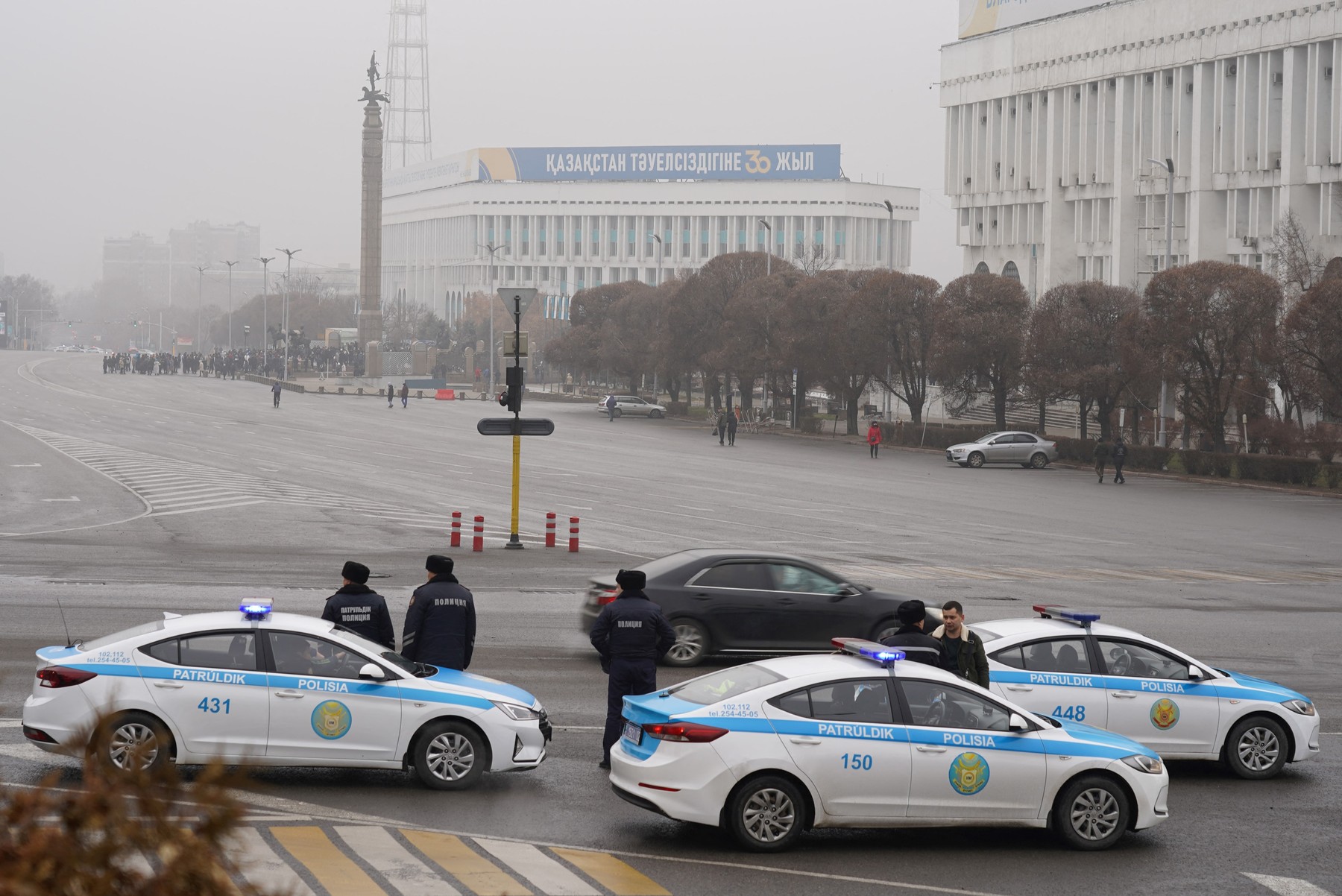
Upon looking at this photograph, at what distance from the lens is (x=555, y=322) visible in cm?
15412

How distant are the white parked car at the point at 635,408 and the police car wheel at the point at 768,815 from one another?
7500 cm

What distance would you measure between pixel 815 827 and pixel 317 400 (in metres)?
86.6

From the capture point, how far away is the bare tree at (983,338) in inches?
2475

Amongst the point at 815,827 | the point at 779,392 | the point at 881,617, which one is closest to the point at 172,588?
the point at 881,617

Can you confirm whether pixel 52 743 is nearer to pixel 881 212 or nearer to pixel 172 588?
pixel 172 588

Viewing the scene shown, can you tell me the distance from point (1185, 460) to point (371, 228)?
303 ft

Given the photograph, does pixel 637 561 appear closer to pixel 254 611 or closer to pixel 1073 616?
pixel 1073 616

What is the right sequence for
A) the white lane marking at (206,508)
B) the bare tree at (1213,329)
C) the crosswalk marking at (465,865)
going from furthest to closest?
the bare tree at (1213,329) → the white lane marking at (206,508) → the crosswalk marking at (465,865)

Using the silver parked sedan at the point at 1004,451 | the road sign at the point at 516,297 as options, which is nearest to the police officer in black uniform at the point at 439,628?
the road sign at the point at 516,297

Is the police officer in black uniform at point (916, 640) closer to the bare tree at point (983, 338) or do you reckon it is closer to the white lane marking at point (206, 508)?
the white lane marking at point (206, 508)

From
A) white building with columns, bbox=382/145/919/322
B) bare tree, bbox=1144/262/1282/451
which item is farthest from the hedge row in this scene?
white building with columns, bbox=382/145/919/322

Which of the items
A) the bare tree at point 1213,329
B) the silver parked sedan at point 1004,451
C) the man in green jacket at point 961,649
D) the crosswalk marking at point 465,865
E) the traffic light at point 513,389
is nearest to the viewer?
the crosswalk marking at point 465,865

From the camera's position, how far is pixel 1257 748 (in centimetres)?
1264

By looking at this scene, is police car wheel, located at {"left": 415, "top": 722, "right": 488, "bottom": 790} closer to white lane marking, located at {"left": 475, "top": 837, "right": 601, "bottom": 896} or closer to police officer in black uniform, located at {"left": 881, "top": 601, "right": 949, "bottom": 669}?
white lane marking, located at {"left": 475, "top": 837, "right": 601, "bottom": 896}
